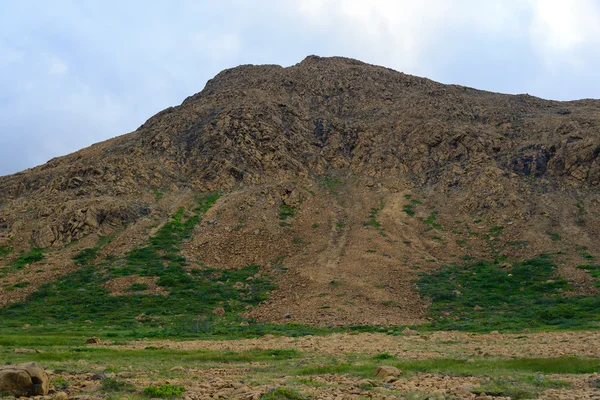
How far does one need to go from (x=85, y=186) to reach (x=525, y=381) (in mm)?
48513

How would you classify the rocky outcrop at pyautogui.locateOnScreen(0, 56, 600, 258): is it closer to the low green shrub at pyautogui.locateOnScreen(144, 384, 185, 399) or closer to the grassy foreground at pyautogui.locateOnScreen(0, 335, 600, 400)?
the grassy foreground at pyautogui.locateOnScreen(0, 335, 600, 400)

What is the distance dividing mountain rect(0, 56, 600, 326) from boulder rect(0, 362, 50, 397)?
69.0 feet

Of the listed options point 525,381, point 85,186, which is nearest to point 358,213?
point 85,186

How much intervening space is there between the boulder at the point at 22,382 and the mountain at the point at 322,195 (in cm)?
2102

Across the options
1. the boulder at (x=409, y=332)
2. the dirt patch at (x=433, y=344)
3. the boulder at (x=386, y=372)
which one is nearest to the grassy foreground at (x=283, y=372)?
the boulder at (x=386, y=372)

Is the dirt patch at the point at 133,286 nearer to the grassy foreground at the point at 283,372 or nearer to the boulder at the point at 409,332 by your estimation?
the grassy foreground at the point at 283,372

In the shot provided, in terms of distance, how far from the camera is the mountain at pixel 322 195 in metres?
36.3

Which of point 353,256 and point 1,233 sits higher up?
point 1,233

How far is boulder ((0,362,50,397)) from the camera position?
809 cm

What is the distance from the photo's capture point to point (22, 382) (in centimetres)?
820

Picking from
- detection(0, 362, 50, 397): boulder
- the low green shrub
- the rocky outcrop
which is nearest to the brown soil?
the low green shrub

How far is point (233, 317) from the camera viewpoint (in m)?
30.3

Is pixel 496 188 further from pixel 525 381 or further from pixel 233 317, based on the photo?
pixel 525 381

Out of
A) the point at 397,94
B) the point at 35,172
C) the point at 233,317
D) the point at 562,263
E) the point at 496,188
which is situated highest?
the point at 397,94
